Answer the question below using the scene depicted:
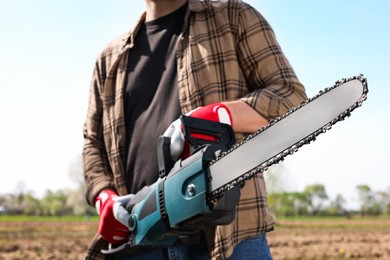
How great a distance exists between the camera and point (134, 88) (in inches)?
75.5

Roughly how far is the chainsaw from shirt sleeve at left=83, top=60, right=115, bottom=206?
60cm

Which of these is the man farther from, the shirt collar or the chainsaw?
the chainsaw

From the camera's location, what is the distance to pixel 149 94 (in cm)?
186

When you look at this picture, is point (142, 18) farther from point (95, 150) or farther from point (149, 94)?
point (95, 150)

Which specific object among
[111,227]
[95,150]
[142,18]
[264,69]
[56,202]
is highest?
[56,202]

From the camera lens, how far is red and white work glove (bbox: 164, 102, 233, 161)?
131cm

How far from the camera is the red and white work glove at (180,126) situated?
4.29 feet

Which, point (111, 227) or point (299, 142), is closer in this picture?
point (299, 142)

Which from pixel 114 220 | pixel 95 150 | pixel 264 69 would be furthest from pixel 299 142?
pixel 95 150

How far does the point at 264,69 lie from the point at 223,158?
0.62 m

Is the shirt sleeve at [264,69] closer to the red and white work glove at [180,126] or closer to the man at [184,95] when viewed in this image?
the man at [184,95]

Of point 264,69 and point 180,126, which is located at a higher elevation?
point 264,69

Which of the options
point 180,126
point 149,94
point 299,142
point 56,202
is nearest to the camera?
point 299,142

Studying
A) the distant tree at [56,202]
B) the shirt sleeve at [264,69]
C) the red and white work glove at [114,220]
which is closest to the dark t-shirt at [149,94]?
the red and white work glove at [114,220]
